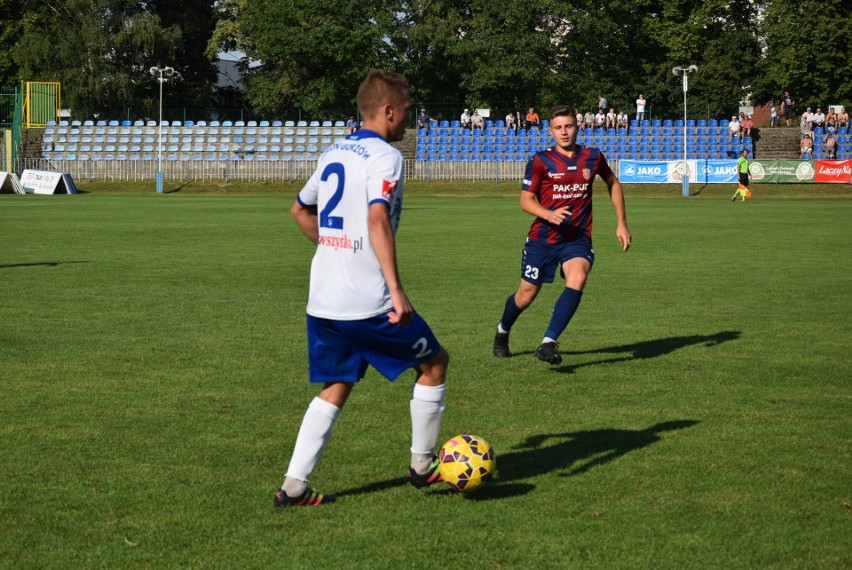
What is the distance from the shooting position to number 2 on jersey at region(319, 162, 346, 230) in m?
4.91

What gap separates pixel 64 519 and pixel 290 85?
2478 inches

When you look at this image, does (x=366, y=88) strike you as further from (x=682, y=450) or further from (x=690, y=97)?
(x=690, y=97)

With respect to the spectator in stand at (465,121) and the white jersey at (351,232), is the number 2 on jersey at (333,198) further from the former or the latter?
the spectator in stand at (465,121)

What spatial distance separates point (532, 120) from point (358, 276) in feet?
163

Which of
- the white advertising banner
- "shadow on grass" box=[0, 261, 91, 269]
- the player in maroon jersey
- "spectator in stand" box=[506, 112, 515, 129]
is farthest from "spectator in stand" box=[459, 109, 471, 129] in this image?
the player in maroon jersey

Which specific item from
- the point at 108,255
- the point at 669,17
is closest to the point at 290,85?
the point at 669,17

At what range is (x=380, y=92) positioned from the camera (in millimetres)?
4914

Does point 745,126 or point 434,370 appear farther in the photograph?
point 745,126

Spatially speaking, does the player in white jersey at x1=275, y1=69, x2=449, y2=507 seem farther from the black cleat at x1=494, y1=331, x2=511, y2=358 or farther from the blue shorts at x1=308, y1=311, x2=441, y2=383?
the black cleat at x1=494, y1=331, x2=511, y2=358

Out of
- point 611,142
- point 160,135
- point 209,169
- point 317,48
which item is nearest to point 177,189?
point 209,169

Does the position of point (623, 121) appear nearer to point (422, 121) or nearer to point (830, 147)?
point (830, 147)

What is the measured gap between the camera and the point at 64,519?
4992 millimetres

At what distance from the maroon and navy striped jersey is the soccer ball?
410 cm

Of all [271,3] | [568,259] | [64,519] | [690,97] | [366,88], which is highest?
[271,3]
